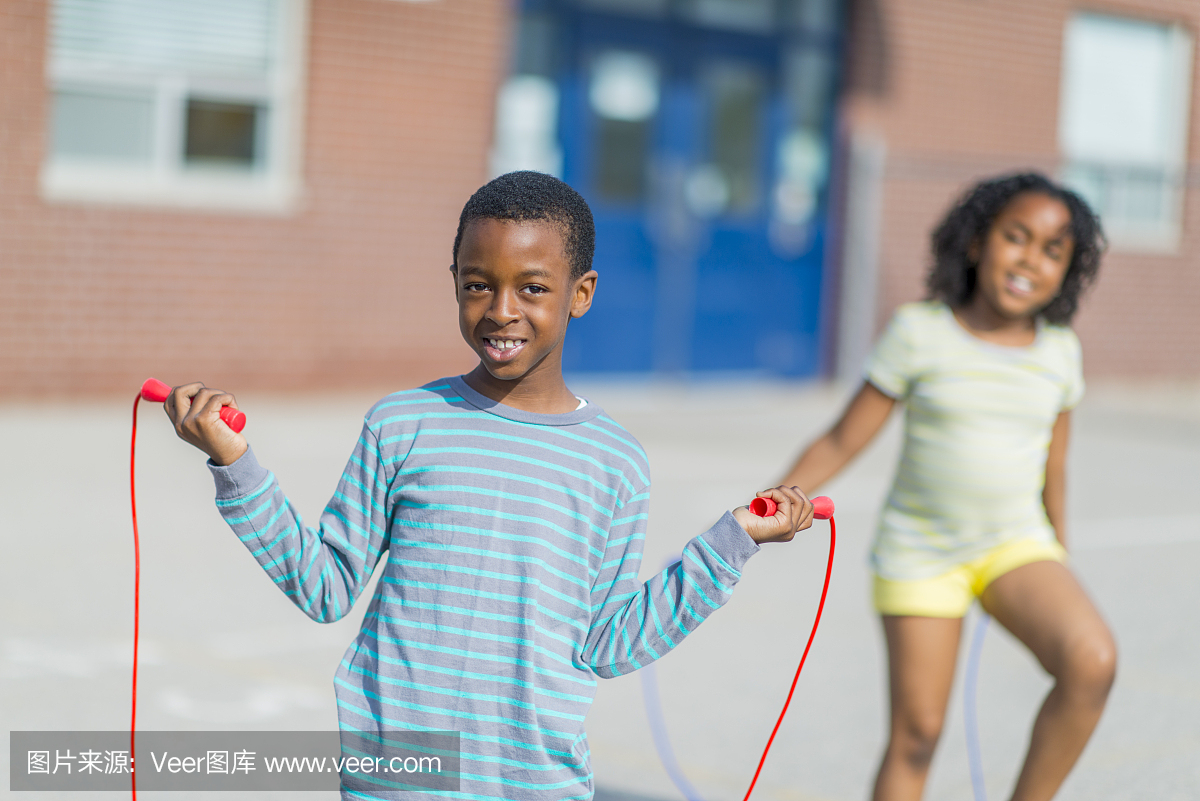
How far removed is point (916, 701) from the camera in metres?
3.23

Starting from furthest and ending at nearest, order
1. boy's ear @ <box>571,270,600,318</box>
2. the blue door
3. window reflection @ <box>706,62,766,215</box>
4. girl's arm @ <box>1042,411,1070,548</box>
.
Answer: window reflection @ <box>706,62,766,215</box> → the blue door → girl's arm @ <box>1042,411,1070,548</box> → boy's ear @ <box>571,270,600,318</box>

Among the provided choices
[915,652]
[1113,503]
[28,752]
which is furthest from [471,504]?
[1113,503]

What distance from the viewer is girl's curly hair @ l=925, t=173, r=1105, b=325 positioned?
3.57m

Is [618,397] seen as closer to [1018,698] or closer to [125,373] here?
[125,373]

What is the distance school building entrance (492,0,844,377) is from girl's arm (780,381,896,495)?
8.24 m

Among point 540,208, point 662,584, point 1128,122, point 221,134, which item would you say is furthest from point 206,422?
point 1128,122

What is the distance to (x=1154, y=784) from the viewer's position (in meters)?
4.07

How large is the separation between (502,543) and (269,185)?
8.88 meters

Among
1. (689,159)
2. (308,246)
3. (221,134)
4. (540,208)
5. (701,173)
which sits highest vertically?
(689,159)

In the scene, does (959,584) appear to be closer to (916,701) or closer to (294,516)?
(916,701)

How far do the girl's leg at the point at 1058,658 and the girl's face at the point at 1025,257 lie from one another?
61 centimetres

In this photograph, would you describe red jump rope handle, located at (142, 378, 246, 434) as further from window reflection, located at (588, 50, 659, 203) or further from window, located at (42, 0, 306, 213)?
window reflection, located at (588, 50, 659, 203)

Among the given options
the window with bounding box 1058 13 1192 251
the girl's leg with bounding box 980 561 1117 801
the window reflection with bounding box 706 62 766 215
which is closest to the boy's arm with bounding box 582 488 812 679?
the girl's leg with bounding box 980 561 1117 801

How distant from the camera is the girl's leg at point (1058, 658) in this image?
10.0 ft
